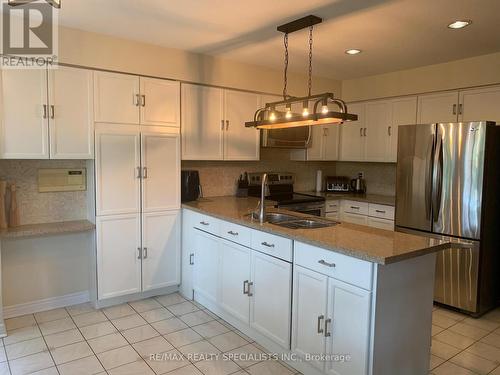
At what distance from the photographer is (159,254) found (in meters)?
3.64

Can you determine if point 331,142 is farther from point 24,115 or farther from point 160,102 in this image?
point 24,115

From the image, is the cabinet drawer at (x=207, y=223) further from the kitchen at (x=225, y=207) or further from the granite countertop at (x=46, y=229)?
the granite countertop at (x=46, y=229)

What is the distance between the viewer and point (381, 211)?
4254 mm

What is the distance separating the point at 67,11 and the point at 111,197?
150cm

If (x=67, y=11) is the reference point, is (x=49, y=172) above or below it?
below

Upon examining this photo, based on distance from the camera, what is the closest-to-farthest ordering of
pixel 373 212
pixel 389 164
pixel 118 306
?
pixel 118 306
pixel 373 212
pixel 389 164

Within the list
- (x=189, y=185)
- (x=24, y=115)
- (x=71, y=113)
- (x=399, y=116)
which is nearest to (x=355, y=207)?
(x=399, y=116)

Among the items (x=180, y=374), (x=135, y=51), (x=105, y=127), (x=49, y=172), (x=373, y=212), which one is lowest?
(x=180, y=374)

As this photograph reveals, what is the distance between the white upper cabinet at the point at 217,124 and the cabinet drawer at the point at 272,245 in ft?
4.61

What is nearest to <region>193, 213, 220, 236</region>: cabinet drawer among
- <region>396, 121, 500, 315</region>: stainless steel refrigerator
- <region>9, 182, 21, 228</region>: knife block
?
<region>9, 182, 21, 228</region>: knife block

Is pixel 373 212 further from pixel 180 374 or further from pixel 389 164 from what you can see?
pixel 180 374

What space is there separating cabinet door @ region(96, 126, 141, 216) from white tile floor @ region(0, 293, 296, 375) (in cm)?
94

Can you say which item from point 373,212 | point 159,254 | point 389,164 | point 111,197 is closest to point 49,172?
point 111,197

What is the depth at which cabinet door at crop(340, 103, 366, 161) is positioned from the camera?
481cm
